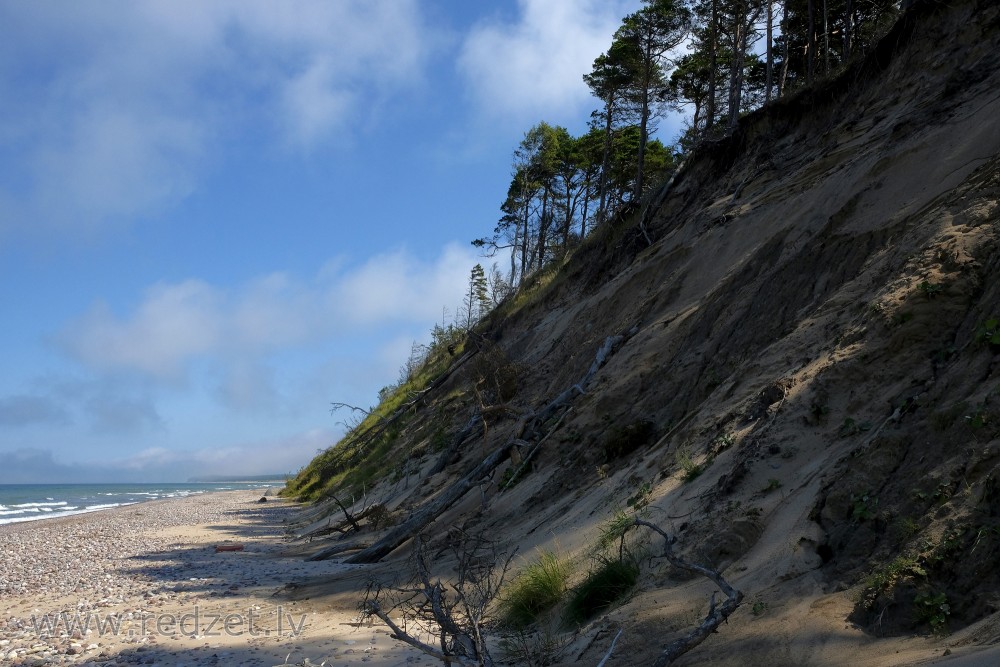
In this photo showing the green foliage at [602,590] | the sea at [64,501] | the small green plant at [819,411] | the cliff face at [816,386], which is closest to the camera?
the cliff face at [816,386]

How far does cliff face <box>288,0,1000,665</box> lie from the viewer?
4.35 metres

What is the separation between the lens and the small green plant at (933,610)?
3678mm

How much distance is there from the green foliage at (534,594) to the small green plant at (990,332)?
4.07 metres

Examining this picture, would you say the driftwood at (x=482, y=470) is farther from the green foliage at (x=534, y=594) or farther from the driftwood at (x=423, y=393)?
the driftwood at (x=423, y=393)

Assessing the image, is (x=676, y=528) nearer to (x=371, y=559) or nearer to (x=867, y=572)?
(x=867, y=572)

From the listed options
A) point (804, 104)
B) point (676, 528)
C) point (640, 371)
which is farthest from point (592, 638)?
point (804, 104)

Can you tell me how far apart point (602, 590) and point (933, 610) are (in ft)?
9.23

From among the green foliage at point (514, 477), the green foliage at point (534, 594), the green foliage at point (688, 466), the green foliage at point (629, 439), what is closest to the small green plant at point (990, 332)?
the green foliage at point (688, 466)

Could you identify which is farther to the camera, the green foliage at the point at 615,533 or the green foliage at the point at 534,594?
the green foliage at the point at 615,533

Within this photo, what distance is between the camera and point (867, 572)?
4.42m

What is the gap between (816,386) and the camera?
682cm

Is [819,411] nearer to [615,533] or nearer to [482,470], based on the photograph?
[615,533]

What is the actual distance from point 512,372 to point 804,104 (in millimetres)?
9061

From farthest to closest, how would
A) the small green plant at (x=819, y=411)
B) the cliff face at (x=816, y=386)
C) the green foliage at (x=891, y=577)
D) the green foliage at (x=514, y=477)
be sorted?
the green foliage at (x=514, y=477) < the small green plant at (x=819, y=411) < the cliff face at (x=816, y=386) < the green foliage at (x=891, y=577)
